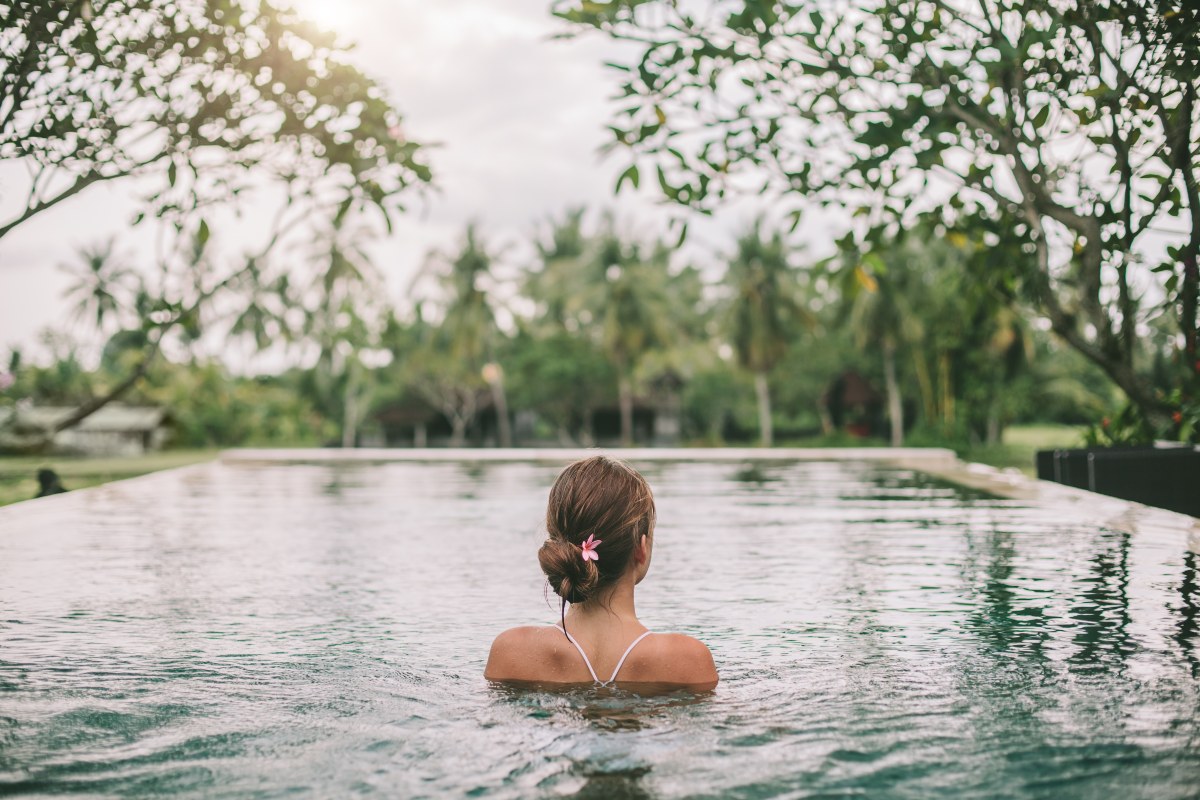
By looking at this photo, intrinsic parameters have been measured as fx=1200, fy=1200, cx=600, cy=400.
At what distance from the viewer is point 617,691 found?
395 cm

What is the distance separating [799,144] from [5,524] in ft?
23.2

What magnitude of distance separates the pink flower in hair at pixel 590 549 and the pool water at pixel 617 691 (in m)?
0.52

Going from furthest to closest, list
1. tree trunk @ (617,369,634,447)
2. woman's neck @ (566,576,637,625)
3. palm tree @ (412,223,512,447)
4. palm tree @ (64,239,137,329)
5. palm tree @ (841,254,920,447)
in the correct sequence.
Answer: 1. palm tree @ (64,239,137,329)
2. palm tree @ (412,223,512,447)
3. tree trunk @ (617,369,634,447)
4. palm tree @ (841,254,920,447)
5. woman's neck @ (566,576,637,625)

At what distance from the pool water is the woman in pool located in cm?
10

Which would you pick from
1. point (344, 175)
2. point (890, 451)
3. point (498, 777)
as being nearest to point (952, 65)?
point (344, 175)

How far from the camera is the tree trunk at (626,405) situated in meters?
45.7

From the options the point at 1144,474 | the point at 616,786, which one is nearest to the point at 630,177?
the point at 616,786

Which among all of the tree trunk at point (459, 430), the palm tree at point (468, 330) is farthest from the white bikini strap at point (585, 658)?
the tree trunk at point (459, 430)

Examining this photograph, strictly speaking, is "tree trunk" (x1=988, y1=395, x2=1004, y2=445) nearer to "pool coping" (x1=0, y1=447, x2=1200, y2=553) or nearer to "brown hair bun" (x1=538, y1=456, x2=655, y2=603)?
"pool coping" (x1=0, y1=447, x2=1200, y2=553)

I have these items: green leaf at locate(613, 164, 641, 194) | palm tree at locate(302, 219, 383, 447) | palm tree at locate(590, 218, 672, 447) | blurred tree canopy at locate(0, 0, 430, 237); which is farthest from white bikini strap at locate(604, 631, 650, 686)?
palm tree at locate(302, 219, 383, 447)

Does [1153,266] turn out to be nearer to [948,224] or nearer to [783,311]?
[948,224]

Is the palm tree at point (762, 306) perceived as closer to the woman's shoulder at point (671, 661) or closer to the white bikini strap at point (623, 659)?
the woman's shoulder at point (671, 661)

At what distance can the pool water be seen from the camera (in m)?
3.18

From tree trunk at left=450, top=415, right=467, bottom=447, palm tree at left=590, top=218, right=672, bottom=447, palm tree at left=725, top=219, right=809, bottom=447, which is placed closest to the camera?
palm tree at left=725, top=219, right=809, bottom=447
